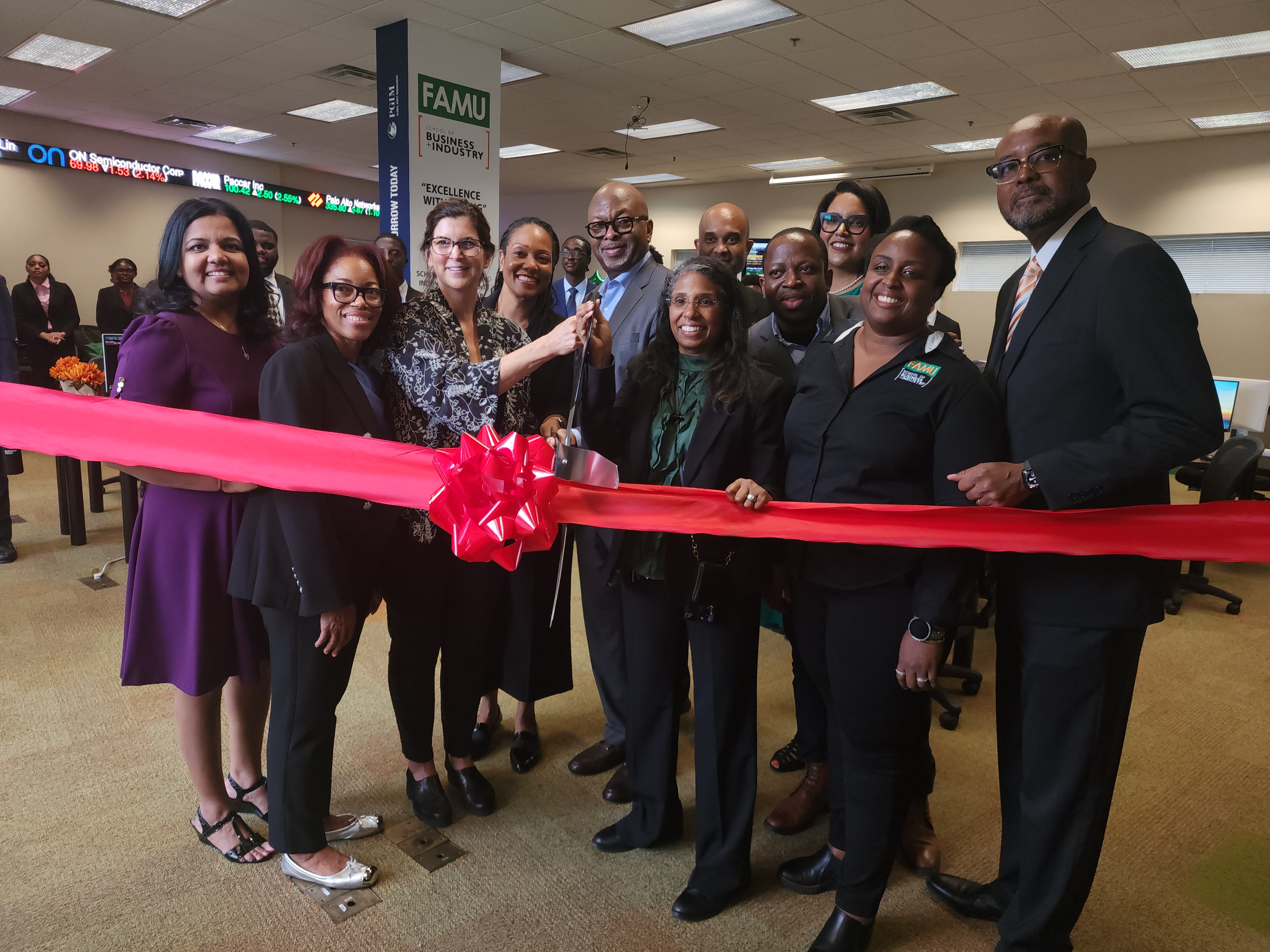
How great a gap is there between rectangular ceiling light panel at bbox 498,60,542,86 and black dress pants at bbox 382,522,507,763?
6.36 m

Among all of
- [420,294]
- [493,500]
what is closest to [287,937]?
[493,500]

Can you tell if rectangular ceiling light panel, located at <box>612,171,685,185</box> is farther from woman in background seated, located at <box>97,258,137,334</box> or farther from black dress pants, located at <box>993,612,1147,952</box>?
black dress pants, located at <box>993,612,1147,952</box>

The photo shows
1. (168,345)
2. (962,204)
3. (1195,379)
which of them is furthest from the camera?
(962,204)

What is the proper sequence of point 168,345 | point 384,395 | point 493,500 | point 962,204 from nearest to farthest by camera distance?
point 493,500, point 168,345, point 384,395, point 962,204

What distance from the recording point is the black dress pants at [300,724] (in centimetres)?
195

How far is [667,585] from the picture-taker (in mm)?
1997

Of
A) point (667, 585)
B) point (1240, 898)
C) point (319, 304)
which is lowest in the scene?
point (1240, 898)

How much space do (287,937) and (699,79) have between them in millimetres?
7760

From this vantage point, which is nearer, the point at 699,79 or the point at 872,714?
the point at 872,714

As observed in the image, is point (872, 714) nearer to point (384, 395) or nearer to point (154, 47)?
point (384, 395)

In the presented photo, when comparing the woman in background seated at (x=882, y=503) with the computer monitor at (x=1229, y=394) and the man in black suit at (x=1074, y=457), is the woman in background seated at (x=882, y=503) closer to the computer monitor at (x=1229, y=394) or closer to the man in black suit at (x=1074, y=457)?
the man in black suit at (x=1074, y=457)

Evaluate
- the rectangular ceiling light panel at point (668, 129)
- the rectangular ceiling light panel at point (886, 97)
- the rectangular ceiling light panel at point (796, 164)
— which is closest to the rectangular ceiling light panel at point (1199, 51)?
the rectangular ceiling light panel at point (886, 97)

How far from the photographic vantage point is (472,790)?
2500 mm

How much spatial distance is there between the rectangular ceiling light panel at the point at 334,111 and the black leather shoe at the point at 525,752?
8.52m
